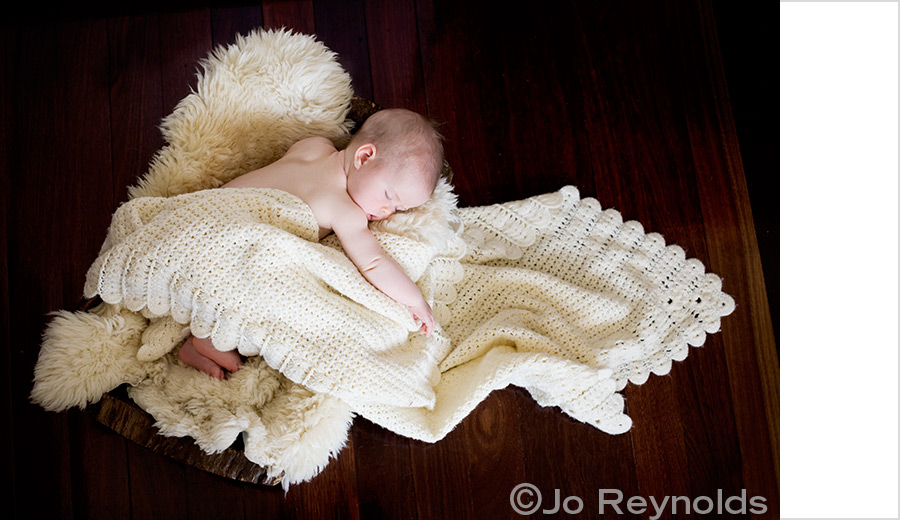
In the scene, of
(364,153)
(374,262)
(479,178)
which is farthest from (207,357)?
(479,178)

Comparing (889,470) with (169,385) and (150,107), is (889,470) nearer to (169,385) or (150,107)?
(169,385)

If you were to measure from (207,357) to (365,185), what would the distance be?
1.31 ft

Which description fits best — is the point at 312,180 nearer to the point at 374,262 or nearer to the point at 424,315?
the point at 374,262

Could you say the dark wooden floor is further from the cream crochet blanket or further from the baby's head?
the baby's head

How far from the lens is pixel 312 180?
1087 mm

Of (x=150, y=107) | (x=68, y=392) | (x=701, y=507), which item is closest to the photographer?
(x=68, y=392)

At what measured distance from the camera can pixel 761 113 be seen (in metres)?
1.41

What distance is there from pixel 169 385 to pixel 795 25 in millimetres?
1096

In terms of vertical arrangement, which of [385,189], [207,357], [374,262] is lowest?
[207,357]

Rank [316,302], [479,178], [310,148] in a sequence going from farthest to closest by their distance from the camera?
[479,178]
[310,148]
[316,302]

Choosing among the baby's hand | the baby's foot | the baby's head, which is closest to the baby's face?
the baby's head

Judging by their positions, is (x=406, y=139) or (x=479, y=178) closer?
(x=406, y=139)

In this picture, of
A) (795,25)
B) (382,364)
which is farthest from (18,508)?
(795,25)

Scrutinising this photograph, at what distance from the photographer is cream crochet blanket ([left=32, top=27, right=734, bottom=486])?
0.99 meters
